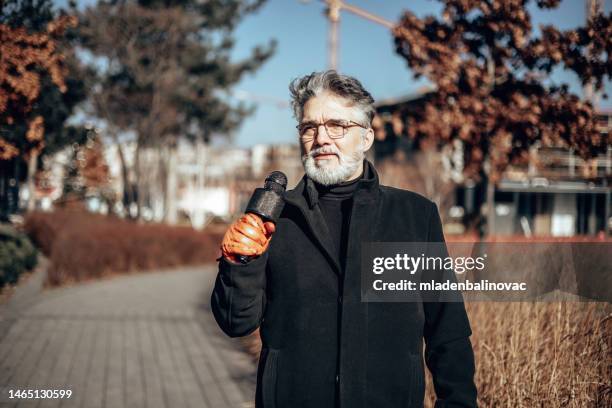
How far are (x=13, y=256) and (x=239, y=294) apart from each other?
1081 cm

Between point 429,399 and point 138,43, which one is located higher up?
point 138,43

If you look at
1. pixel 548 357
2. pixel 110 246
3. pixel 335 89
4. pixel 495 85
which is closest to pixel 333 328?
pixel 335 89

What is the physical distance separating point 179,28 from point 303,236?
2032 centimetres

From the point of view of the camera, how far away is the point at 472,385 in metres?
2.25

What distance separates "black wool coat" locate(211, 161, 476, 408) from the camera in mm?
2166

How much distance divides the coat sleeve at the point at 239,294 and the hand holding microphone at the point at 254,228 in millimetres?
40

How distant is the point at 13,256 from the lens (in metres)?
11.4

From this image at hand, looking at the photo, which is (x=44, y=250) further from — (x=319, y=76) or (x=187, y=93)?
(x=319, y=76)

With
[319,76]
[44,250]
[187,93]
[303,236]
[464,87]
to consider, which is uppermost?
[187,93]

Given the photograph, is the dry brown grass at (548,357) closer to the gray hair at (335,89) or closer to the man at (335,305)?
the man at (335,305)

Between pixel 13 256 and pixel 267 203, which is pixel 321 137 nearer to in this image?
pixel 267 203

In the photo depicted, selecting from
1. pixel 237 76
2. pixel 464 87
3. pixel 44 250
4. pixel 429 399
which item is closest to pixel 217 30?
pixel 237 76

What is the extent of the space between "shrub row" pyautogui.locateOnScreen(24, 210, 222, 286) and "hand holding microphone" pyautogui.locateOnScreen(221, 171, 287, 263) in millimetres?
10821

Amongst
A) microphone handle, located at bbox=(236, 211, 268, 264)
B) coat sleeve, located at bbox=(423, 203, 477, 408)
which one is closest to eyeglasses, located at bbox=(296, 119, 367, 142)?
microphone handle, located at bbox=(236, 211, 268, 264)
